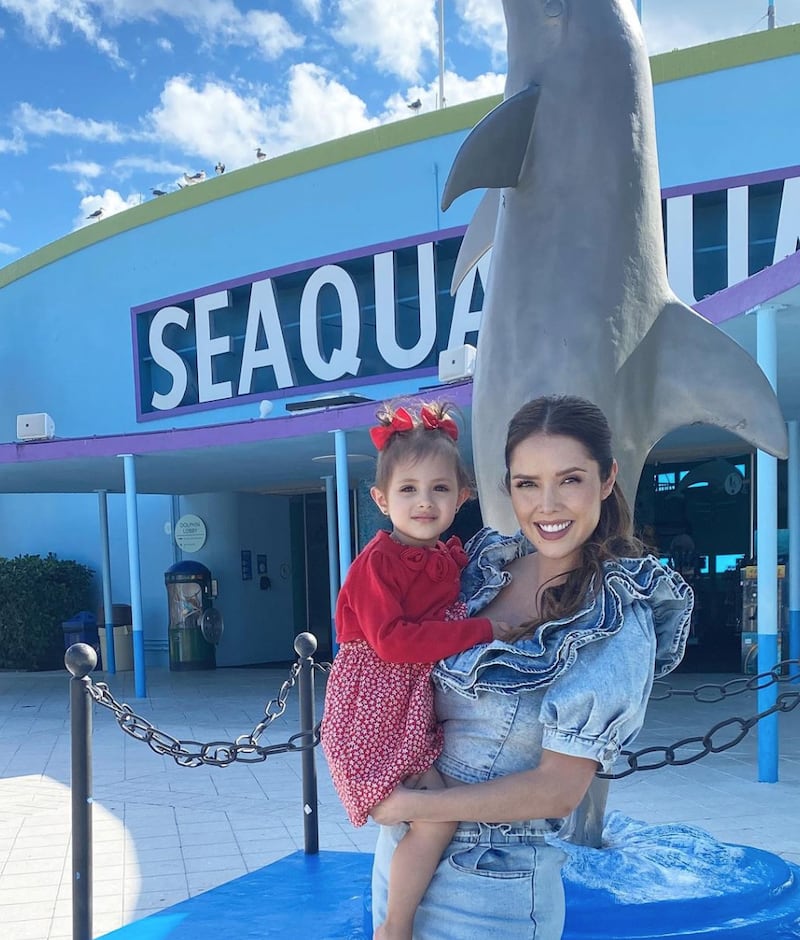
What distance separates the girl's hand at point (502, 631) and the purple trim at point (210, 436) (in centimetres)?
568

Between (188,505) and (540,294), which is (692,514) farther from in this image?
(540,294)

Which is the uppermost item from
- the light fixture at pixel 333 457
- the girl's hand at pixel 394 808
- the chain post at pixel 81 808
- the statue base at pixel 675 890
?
the light fixture at pixel 333 457

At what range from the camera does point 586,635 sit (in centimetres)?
156

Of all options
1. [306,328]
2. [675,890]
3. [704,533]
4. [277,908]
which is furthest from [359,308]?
[675,890]

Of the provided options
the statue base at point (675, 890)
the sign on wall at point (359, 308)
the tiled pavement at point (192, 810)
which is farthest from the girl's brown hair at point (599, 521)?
the sign on wall at point (359, 308)

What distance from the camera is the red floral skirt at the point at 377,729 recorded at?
67.7 inches

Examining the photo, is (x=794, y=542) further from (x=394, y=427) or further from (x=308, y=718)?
(x=394, y=427)

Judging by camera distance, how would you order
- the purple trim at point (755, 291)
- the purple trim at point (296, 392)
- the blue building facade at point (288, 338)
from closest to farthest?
1. the purple trim at point (755, 291)
2. the blue building facade at point (288, 338)
3. the purple trim at point (296, 392)

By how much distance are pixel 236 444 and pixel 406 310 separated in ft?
15.6

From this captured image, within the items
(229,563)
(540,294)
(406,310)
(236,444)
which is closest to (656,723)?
(236,444)

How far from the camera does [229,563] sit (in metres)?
15.1

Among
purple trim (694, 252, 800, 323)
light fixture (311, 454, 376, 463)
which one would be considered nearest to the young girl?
purple trim (694, 252, 800, 323)

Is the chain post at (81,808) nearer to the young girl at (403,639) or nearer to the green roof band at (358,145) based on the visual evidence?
the young girl at (403,639)

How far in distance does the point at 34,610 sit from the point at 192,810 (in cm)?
946
